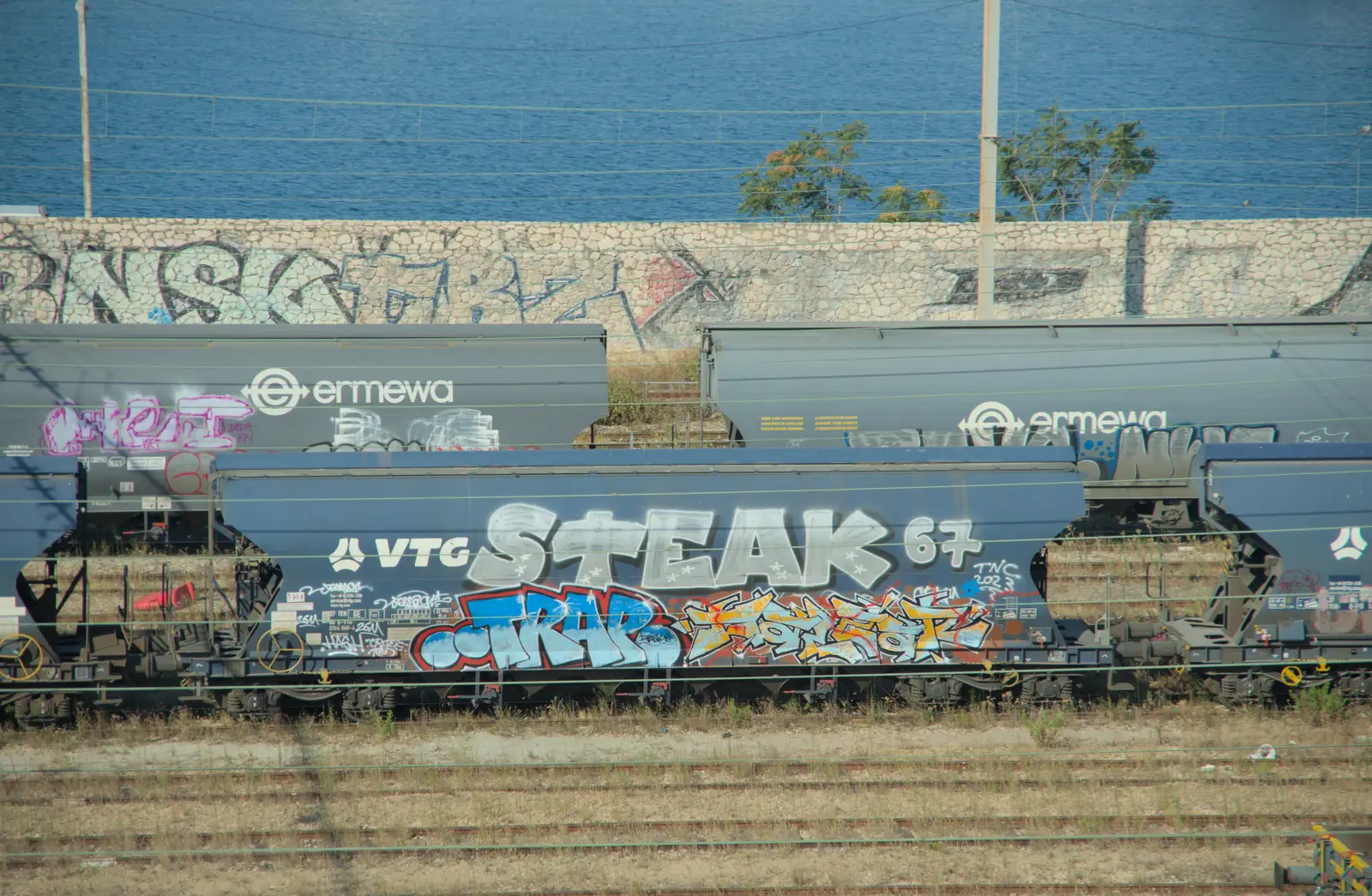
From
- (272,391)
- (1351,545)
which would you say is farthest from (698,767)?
(272,391)

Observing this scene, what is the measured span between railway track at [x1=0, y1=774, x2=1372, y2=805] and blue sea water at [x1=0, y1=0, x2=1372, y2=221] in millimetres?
59718

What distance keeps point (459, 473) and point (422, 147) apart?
9524cm

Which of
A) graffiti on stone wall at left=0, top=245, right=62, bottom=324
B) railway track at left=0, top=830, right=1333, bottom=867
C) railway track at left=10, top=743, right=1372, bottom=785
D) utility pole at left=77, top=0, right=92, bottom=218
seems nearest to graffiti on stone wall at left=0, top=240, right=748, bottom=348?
graffiti on stone wall at left=0, top=245, right=62, bottom=324

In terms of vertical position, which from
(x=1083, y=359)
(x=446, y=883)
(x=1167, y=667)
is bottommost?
(x=446, y=883)

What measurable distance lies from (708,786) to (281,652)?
4.90m

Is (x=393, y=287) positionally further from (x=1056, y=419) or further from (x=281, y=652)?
(x=281, y=652)

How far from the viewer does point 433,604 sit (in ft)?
42.5

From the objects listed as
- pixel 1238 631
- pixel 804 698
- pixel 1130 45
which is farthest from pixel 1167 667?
pixel 1130 45

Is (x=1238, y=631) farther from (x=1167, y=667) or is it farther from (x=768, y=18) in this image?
(x=768, y=18)

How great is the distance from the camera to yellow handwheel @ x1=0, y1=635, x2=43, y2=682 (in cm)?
1290

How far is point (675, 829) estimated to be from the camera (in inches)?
438

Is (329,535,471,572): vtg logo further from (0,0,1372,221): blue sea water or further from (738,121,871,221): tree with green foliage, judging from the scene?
(0,0,1372,221): blue sea water

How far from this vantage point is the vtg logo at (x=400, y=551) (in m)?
12.9

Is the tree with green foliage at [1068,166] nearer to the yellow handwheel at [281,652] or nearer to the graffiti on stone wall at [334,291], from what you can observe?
the graffiti on stone wall at [334,291]
